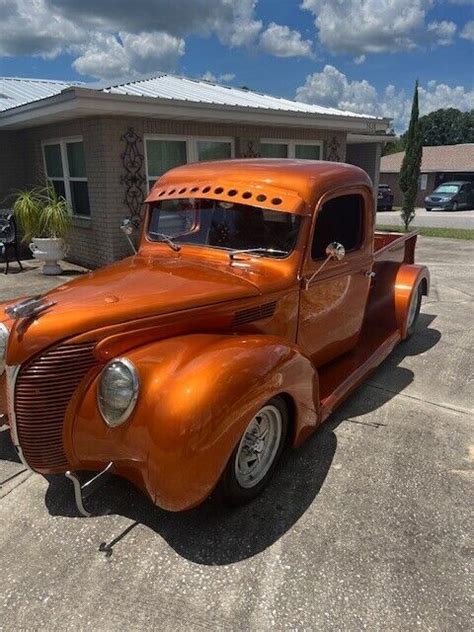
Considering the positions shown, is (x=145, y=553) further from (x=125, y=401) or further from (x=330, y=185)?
(x=330, y=185)

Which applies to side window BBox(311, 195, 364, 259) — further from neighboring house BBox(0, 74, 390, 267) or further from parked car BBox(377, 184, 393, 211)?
parked car BBox(377, 184, 393, 211)

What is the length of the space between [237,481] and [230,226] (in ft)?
5.88

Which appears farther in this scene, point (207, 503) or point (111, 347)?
point (207, 503)

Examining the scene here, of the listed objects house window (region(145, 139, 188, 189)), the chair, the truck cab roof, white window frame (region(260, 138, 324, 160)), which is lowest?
the chair

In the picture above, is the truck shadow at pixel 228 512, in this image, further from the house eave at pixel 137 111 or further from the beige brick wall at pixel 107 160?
the beige brick wall at pixel 107 160

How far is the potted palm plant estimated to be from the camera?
28.5 feet

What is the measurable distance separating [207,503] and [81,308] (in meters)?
1.35

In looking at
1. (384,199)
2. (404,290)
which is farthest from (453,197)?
(404,290)

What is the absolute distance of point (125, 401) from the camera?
92.0 inches

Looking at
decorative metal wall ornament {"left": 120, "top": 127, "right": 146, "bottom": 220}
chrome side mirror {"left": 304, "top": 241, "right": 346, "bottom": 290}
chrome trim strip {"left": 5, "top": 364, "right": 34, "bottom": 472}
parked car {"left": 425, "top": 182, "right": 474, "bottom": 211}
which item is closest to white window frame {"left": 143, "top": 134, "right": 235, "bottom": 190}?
decorative metal wall ornament {"left": 120, "top": 127, "right": 146, "bottom": 220}

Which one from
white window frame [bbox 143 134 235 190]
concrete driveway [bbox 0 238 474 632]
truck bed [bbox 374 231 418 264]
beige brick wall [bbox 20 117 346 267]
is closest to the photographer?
concrete driveway [bbox 0 238 474 632]

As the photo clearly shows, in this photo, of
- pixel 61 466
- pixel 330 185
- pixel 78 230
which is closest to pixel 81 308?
pixel 61 466

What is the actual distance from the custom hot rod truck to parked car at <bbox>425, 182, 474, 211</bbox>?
29780mm

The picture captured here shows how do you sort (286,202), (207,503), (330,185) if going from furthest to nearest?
(330,185) < (286,202) < (207,503)
